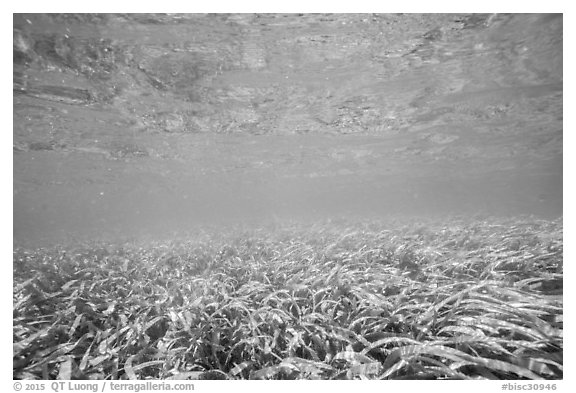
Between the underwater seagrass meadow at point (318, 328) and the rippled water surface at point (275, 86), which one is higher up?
the rippled water surface at point (275, 86)

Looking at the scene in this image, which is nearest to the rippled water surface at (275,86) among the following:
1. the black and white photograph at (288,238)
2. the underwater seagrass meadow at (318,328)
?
the black and white photograph at (288,238)

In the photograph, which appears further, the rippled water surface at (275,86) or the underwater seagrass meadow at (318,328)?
the rippled water surface at (275,86)

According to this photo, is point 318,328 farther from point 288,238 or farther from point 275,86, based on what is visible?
point 275,86

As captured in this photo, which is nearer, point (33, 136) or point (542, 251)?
point (542, 251)

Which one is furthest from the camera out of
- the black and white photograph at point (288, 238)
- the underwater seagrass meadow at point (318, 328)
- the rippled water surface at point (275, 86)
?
the rippled water surface at point (275, 86)

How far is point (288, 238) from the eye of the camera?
11.0 metres

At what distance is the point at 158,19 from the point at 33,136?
13661 mm

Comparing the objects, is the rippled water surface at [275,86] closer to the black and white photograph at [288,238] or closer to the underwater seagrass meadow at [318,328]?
the black and white photograph at [288,238]

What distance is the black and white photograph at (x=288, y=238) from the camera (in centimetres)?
280

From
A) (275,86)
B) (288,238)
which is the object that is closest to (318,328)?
(288,238)

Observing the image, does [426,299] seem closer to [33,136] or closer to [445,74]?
[445,74]
